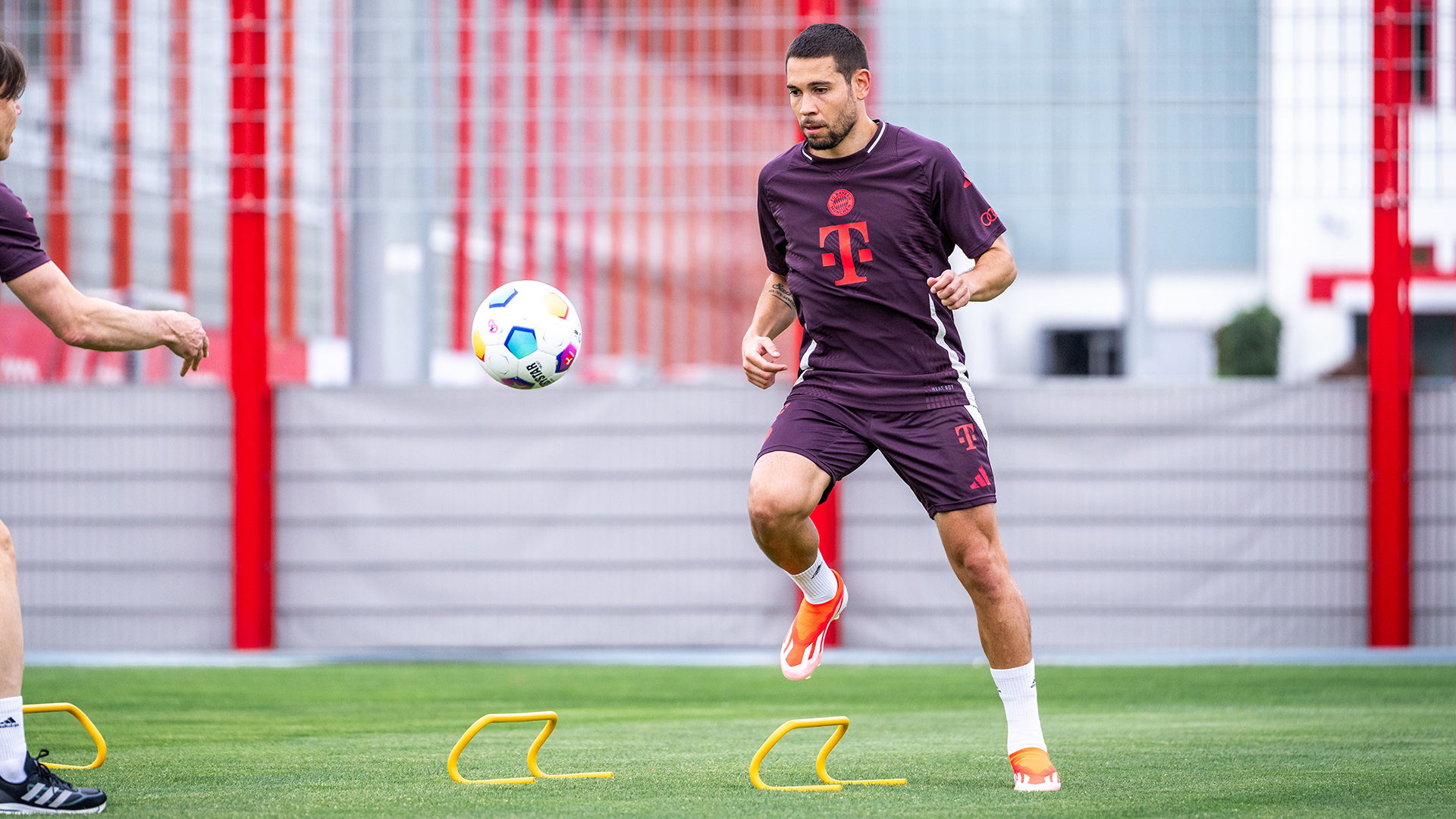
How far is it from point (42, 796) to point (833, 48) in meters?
2.53

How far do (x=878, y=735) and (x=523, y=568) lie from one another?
3335 mm

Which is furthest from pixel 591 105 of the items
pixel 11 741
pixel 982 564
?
pixel 11 741

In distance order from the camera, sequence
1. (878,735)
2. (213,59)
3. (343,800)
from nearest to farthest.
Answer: (343,800)
(878,735)
(213,59)

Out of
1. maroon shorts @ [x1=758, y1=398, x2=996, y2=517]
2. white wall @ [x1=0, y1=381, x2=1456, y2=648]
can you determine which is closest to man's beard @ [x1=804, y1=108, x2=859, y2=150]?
maroon shorts @ [x1=758, y1=398, x2=996, y2=517]

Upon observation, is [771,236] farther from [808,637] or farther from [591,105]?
[591,105]

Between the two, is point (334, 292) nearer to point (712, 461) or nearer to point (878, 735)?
point (712, 461)

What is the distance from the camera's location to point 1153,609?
801cm

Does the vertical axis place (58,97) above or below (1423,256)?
above

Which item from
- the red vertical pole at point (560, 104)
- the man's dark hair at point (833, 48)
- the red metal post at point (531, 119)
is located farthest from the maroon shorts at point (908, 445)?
the red metal post at point (531, 119)

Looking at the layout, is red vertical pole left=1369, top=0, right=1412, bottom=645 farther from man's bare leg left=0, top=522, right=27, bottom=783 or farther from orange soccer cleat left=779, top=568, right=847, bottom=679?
man's bare leg left=0, top=522, right=27, bottom=783

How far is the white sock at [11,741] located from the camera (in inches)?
134

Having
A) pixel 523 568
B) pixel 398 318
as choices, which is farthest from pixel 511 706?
pixel 398 318

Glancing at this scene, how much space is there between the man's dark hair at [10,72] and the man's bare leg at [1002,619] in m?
2.37

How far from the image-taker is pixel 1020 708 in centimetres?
387
